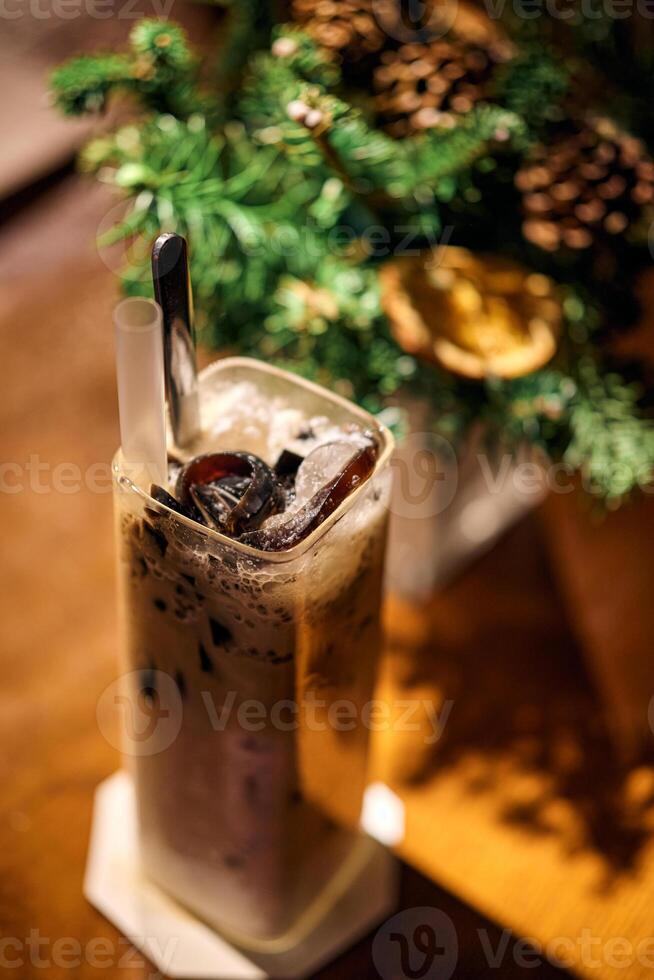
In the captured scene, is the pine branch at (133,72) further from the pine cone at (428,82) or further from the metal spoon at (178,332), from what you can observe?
the metal spoon at (178,332)

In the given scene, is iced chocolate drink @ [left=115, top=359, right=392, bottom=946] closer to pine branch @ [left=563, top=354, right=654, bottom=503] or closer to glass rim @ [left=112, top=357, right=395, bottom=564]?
glass rim @ [left=112, top=357, right=395, bottom=564]

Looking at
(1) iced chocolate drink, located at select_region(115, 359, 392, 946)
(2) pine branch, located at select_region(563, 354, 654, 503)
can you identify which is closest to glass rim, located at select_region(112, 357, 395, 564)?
(1) iced chocolate drink, located at select_region(115, 359, 392, 946)

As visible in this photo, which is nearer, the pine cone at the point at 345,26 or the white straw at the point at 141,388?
the white straw at the point at 141,388

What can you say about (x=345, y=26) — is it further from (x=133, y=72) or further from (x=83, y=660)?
(x=83, y=660)

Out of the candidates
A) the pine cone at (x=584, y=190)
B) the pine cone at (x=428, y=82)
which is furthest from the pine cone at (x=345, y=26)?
the pine cone at (x=584, y=190)

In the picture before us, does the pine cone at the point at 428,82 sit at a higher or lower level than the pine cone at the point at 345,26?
lower

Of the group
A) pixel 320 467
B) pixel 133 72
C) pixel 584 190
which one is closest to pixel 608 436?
pixel 584 190
